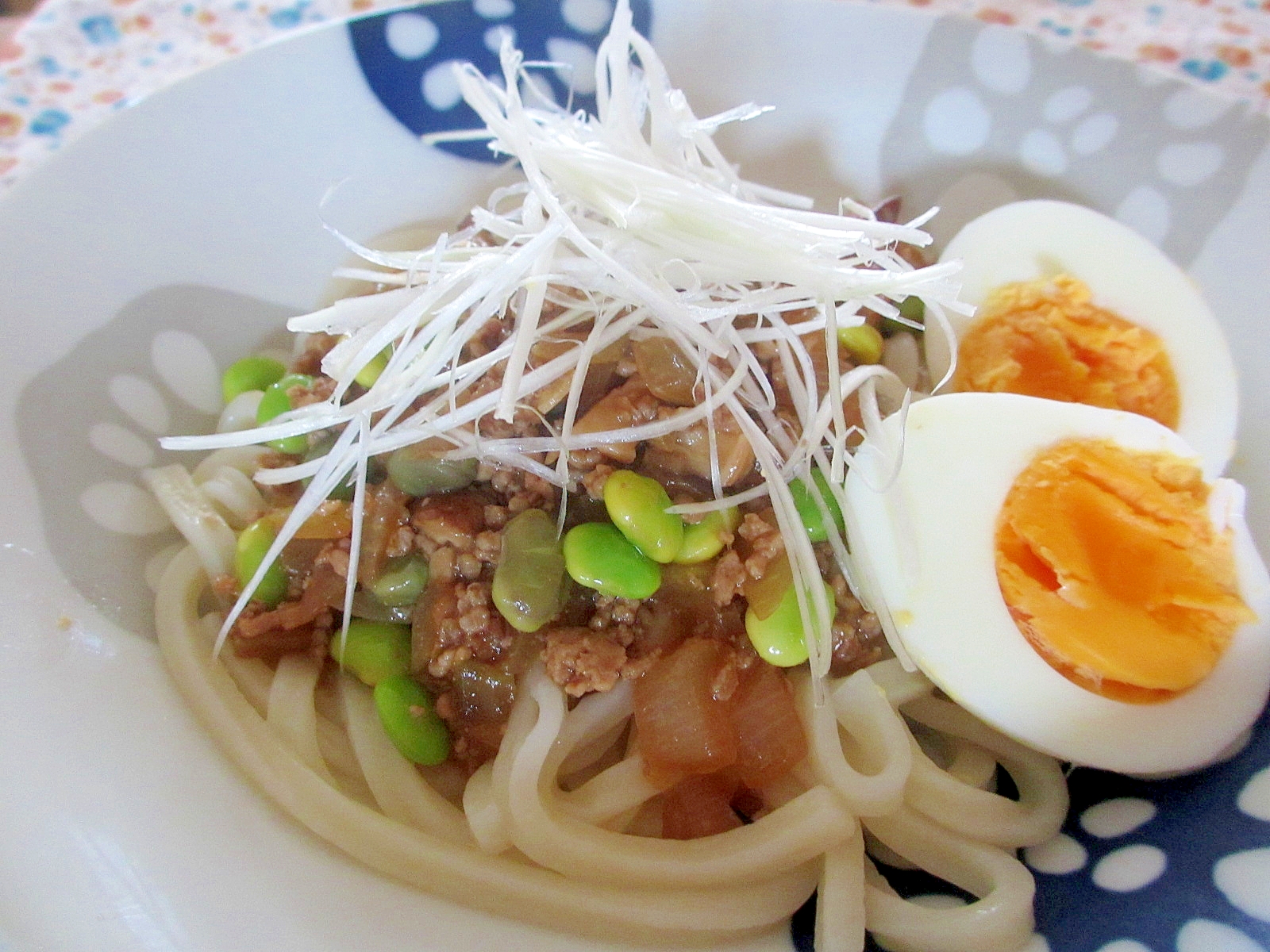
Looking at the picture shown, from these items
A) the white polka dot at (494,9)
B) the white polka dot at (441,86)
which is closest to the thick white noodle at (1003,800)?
the white polka dot at (441,86)

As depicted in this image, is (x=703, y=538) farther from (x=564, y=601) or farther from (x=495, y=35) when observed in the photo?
(x=495, y=35)

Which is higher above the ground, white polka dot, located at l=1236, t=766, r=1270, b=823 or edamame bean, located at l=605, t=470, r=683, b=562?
edamame bean, located at l=605, t=470, r=683, b=562

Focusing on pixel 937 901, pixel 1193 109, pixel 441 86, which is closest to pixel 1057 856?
pixel 937 901

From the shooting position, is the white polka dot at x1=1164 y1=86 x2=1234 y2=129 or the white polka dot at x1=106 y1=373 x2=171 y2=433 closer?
the white polka dot at x1=106 y1=373 x2=171 y2=433

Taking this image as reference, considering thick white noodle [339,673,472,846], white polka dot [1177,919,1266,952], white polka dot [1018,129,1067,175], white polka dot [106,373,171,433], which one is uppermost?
white polka dot [106,373,171,433]

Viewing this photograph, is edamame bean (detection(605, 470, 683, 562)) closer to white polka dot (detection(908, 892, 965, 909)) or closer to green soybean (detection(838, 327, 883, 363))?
green soybean (detection(838, 327, 883, 363))

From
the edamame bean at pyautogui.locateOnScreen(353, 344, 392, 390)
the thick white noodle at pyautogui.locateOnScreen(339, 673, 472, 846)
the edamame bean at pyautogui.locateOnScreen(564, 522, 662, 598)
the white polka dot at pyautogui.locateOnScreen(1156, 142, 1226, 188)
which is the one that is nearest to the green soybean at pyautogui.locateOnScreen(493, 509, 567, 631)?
the edamame bean at pyautogui.locateOnScreen(564, 522, 662, 598)

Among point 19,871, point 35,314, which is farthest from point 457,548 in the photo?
point 35,314

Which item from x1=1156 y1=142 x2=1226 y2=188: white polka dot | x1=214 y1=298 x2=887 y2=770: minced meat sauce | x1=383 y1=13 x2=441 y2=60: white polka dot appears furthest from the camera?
x1=383 y1=13 x2=441 y2=60: white polka dot
